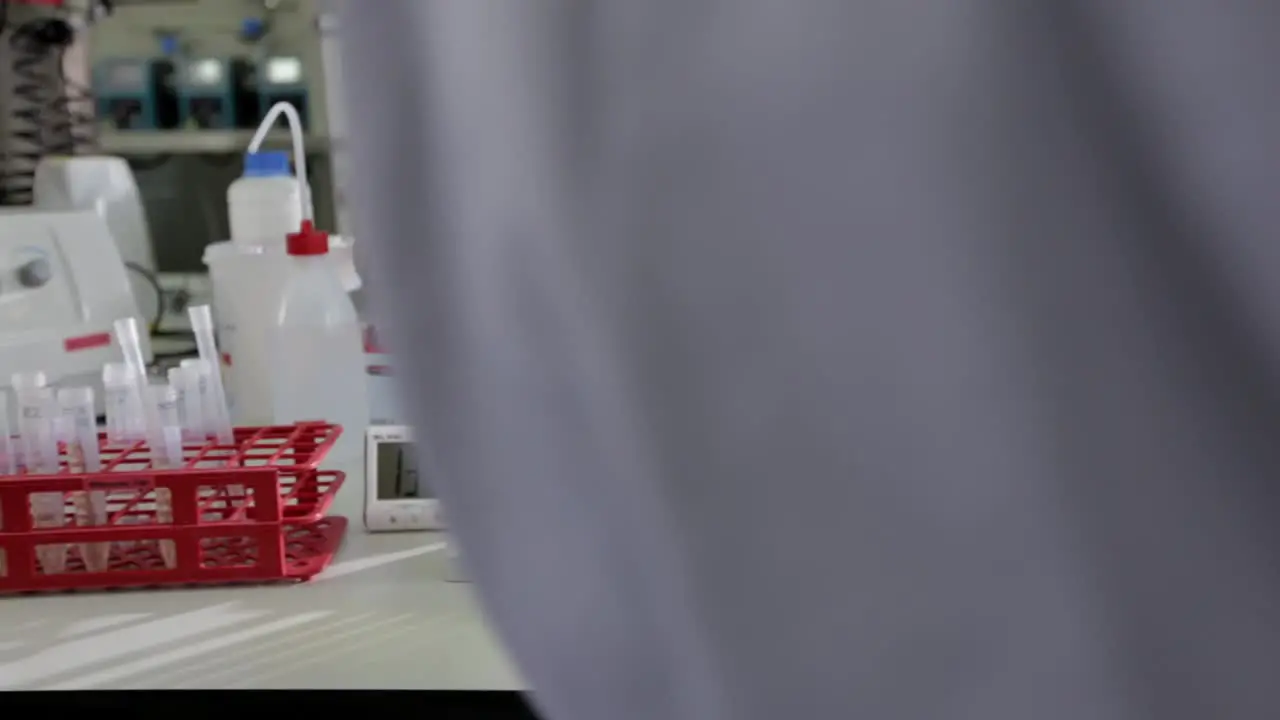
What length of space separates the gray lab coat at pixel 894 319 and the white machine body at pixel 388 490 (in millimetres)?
721

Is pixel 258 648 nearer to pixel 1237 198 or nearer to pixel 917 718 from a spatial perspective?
pixel 917 718

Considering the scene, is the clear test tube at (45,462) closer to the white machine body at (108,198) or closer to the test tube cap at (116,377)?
the test tube cap at (116,377)

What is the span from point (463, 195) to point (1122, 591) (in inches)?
7.9

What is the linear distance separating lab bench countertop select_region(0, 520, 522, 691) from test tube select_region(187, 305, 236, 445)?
0.69 feet

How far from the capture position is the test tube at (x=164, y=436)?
91cm

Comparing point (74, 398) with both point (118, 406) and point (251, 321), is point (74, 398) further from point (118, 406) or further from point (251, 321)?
point (251, 321)

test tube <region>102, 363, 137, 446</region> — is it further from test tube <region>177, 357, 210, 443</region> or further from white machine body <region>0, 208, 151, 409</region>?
white machine body <region>0, 208, 151, 409</region>

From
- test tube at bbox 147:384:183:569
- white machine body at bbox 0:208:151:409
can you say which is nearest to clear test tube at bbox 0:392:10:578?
test tube at bbox 147:384:183:569

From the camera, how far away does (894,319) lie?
0.29 meters


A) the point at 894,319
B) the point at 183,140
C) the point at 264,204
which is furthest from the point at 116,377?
the point at 183,140

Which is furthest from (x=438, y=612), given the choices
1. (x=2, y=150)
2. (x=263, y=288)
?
(x=2, y=150)

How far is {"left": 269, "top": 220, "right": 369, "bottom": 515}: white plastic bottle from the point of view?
3.98 feet

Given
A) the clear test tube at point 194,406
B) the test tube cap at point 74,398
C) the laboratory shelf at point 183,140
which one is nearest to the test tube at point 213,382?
the clear test tube at point 194,406

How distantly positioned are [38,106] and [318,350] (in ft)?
3.15
